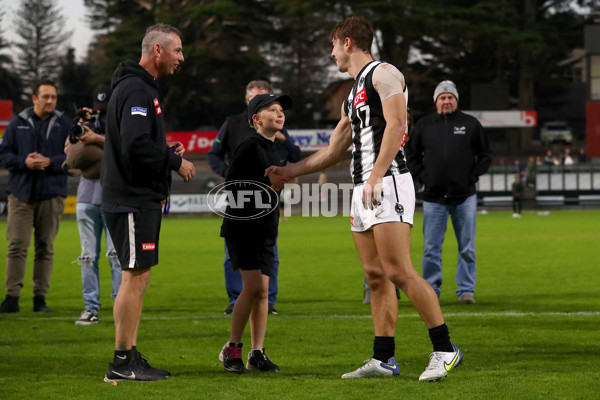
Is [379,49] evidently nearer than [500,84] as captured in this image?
Yes

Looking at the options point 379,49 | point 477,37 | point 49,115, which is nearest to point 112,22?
point 379,49

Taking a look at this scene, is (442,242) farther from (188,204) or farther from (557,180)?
(557,180)

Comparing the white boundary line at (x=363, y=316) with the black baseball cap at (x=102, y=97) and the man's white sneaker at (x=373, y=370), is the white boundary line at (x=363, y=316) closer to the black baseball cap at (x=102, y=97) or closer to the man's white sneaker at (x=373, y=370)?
the black baseball cap at (x=102, y=97)

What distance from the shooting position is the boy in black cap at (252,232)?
6848 mm

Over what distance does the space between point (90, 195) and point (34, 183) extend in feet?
3.86

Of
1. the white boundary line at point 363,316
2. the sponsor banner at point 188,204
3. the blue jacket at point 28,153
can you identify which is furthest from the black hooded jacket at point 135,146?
the sponsor banner at point 188,204

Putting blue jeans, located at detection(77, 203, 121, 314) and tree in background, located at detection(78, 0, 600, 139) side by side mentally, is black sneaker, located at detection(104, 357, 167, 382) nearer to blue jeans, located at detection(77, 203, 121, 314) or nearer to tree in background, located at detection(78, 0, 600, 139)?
blue jeans, located at detection(77, 203, 121, 314)

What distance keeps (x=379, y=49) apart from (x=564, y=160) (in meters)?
13.5

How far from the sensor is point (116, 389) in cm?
623

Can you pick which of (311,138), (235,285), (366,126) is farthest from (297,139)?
(366,126)

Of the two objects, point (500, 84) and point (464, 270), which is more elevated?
point (500, 84)

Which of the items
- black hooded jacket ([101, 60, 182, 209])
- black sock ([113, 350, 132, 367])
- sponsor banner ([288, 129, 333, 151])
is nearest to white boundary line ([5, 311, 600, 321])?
black sock ([113, 350, 132, 367])

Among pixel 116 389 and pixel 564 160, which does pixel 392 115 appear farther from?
pixel 564 160

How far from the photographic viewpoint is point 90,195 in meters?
9.55
